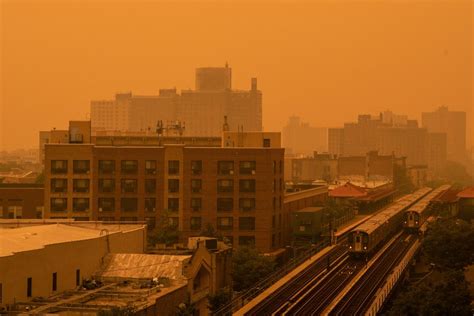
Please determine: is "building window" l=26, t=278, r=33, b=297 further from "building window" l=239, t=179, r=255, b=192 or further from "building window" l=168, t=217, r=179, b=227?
"building window" l=239, t=179, r=255, b=192

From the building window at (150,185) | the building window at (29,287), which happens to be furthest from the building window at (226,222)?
the building window at (29,287)

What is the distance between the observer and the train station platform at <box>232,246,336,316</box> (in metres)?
28.1

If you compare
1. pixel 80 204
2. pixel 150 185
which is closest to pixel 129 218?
pixel 150 185

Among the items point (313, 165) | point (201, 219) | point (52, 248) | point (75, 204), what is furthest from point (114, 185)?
point (313, 165)

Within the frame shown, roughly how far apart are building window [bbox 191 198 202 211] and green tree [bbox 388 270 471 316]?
20.2 meters

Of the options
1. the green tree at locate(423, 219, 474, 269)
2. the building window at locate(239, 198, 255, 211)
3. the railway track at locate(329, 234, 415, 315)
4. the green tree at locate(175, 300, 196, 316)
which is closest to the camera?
the green tree at locate(175, 300, 196, 316)

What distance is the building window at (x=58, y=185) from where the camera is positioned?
46.5 metres

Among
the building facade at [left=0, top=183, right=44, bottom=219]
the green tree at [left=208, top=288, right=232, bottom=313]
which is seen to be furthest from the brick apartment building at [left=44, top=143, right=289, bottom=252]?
the green tree at [left=208, top=288, right=232, bottom=313]

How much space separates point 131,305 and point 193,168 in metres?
25.7

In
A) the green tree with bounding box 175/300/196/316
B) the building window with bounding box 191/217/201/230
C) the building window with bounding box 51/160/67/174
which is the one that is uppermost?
the building window with bounding box 51/160/67/174

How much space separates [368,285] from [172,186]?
16756 mm

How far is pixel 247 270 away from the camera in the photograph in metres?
38.2

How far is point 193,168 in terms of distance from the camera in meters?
47.7

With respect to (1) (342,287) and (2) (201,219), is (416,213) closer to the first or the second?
(2) (201,219)
